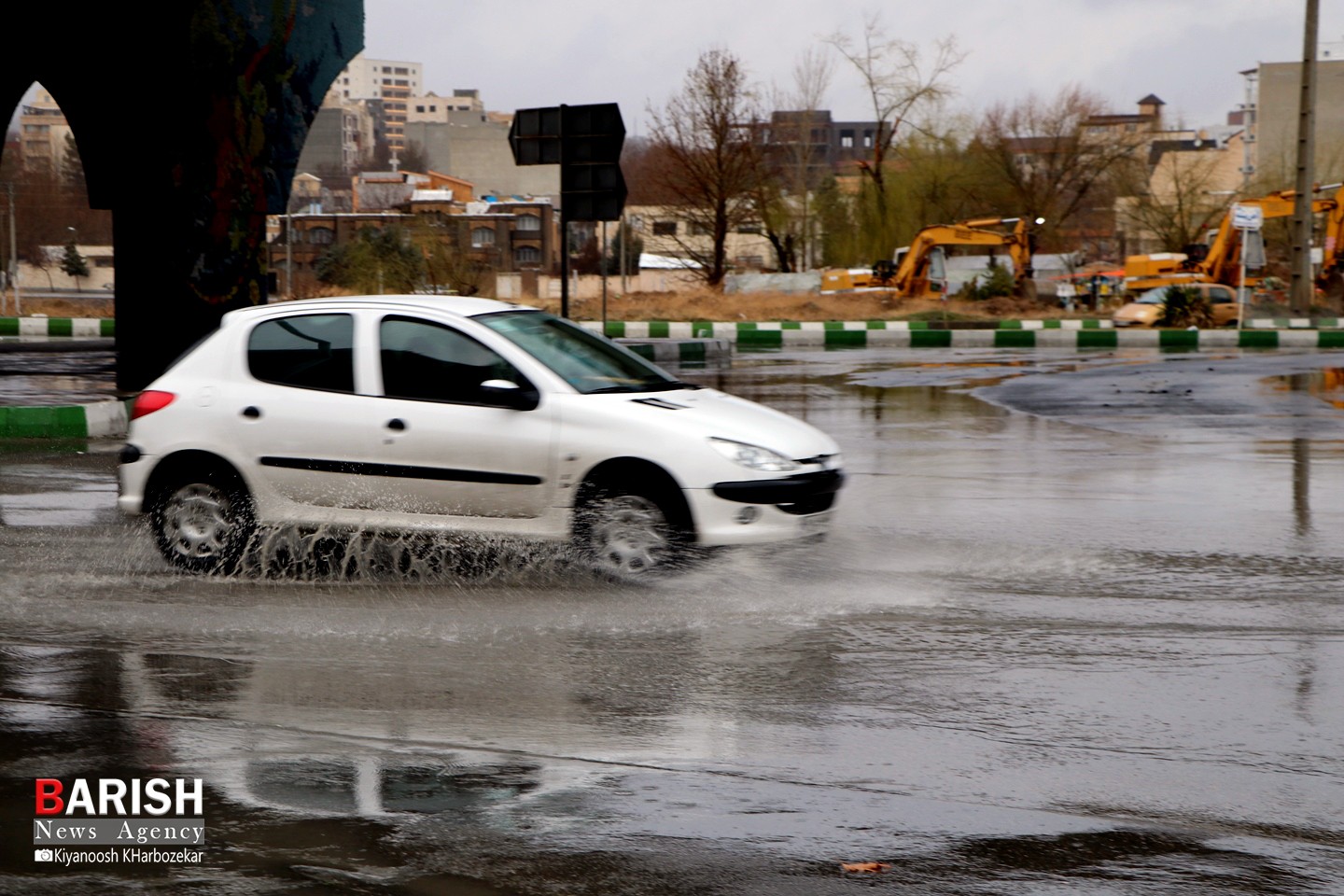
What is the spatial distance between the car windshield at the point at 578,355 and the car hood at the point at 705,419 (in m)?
0.17

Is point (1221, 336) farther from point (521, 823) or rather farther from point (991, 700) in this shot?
point (521, 823)

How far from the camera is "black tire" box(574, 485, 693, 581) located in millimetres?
7754

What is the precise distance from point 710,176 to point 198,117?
3114 cm

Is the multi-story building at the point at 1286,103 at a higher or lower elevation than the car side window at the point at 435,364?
higher

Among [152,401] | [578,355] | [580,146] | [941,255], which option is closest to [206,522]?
[152,401]

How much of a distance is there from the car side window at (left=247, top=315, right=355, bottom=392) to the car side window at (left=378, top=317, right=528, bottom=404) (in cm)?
22

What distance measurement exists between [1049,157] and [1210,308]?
31.7m

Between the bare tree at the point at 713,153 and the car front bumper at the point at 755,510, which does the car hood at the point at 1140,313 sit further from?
the car front bumper at the point at 755,510

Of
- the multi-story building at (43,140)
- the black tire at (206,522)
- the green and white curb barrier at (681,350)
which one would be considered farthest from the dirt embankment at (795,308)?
the multi-story building at (43,140)

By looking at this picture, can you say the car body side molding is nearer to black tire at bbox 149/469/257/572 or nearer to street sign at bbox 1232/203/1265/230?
black tire at bbox 149/469/257/572

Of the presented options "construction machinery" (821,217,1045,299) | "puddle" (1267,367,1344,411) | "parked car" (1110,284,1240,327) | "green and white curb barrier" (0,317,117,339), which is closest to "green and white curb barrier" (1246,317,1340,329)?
"parked car" (1110,284,1240,327)

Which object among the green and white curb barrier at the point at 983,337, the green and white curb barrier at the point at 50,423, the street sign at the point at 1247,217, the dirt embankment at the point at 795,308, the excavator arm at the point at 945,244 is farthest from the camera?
the excavator arm at the point at 945,244

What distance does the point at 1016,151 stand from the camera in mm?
66188

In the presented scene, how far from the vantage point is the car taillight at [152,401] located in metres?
8.45
